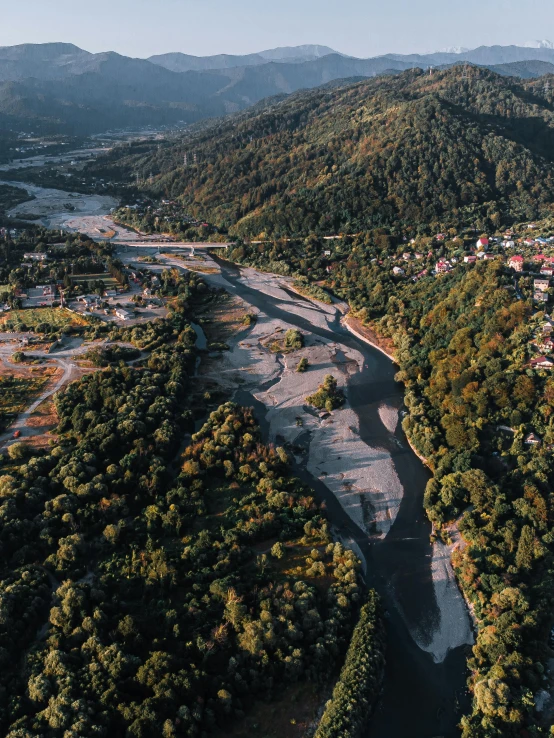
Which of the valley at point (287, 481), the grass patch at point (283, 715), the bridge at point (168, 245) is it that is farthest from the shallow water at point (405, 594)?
the bridge at point (168, 245)

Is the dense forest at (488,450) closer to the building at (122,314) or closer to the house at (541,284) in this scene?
the house at (541,284)

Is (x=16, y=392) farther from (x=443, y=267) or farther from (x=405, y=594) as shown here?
(x=443, y=267)

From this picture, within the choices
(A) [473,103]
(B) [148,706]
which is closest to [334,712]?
(B) [148,706]

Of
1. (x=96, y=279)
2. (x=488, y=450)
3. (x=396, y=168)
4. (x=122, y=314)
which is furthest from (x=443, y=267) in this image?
(x=96, y=279)

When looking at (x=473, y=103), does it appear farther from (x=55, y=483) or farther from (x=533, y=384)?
(x=55, y=483)

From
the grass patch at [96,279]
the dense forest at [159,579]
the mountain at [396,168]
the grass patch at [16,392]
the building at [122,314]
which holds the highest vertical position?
the mountain at [396,168]

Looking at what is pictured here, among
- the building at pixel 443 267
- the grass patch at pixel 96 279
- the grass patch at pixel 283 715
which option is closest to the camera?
the grass patch at pixel 283 715

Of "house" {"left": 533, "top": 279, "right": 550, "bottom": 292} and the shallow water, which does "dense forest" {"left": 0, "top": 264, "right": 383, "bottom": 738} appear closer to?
the shallow water
